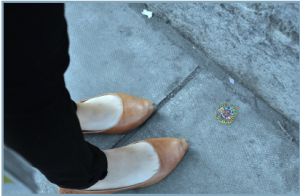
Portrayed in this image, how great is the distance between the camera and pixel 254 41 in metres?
1.24

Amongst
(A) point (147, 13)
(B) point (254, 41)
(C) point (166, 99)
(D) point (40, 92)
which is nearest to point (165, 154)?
(C) point (166, 99)

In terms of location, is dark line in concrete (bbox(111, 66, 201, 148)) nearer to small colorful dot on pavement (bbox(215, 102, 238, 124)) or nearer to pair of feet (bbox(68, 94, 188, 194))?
pair of feet (bbox(68, 94, 188, 194))

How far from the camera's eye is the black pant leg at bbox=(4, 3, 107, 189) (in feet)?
1.82

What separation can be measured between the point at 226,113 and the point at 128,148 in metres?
0.54

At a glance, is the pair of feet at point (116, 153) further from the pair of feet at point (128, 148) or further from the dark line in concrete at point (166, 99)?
the dark line in concrete at point (166, 99)

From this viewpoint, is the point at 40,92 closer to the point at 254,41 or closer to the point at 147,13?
the point at 254,41

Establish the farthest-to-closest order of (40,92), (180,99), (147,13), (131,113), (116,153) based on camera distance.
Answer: (147,13)
(180,99)
(131,113)
(116,153)
(40,92)

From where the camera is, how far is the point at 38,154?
74 cm

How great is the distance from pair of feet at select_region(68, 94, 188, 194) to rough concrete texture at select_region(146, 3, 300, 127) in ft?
1.58

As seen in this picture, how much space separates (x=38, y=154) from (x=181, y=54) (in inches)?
42.7

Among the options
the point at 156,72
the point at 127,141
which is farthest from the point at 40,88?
the point at 156,72

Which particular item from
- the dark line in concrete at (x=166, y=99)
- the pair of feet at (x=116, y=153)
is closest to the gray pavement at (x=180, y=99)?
the dark line in concrete at (x=166, y=99)

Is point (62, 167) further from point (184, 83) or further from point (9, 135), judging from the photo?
point (184, 83)

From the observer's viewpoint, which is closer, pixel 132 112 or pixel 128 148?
pixel 128 148
